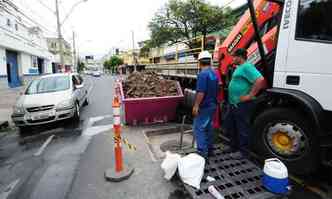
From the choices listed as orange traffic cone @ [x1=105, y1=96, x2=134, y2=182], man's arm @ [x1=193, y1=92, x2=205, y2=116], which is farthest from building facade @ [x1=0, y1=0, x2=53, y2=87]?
man's arm @ [x1=193, y1=92, x2=205, y2=116]

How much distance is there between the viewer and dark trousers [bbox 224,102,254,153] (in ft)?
11.3

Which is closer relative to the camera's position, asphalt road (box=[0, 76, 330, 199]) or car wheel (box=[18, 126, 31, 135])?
asphalt road (box=[0, 76, 330, 199])

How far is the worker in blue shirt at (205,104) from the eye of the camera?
316 cm

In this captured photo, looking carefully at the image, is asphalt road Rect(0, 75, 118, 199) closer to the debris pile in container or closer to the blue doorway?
the debris pile in container

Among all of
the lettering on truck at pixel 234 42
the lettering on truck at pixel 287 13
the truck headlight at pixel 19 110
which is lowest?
the truck headlight at pixel 19 110

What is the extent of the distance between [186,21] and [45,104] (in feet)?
51.2

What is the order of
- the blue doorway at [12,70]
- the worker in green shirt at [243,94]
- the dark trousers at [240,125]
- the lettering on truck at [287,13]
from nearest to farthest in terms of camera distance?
the lettering on truck at [287,13]
the worker in green shirt at [243,94]
the dark trousers at [240,125]
the blue doorway at [12,70]

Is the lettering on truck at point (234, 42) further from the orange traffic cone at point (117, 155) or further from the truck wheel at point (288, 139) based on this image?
the orange traffic cone at point (117, 155)

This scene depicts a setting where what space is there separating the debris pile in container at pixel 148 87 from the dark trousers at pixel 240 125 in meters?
2.74

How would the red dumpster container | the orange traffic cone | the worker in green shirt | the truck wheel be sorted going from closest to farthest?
the truck wheel → the orange traffic cone → the worker in green shirt → the red dumpster container

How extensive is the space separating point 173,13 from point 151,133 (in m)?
16.0

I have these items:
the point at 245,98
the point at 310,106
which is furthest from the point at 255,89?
the point at 310,106

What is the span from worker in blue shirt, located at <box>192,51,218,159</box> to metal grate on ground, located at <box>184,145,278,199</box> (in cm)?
29

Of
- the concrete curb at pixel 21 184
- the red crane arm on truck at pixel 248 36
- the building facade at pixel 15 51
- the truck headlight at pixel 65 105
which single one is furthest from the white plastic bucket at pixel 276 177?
the building facade at pixel 15 51
